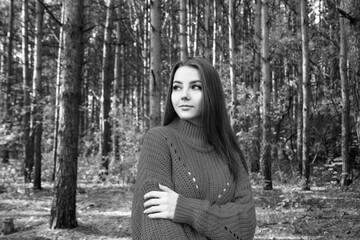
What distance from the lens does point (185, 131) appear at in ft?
6.19

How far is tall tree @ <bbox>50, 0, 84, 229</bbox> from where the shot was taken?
18.7ft

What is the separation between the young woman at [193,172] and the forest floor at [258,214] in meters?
3.86

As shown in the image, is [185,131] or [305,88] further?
[305,88]

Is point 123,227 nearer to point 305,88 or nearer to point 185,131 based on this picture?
point 185,131

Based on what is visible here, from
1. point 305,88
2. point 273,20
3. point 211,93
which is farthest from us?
point 273,20

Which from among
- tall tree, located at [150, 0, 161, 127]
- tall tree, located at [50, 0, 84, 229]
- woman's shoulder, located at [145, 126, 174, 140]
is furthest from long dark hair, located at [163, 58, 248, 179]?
tall tree, located at [150, 0, 161, 127]

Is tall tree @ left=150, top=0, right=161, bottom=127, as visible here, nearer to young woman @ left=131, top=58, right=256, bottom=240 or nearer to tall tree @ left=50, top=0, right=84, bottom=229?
tall tree @ left=50, top=0, right=84, bottom=229

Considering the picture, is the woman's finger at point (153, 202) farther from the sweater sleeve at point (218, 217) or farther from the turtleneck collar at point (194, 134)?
the turtleneck collar at point (194, 134)

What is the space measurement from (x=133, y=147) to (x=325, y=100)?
680 centimetres

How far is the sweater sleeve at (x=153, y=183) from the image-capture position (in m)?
1.60

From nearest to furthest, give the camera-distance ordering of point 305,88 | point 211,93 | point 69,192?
point 211,93, point 69,192, point 305,88

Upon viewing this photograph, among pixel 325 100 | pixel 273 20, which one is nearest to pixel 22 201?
pixel 325 100

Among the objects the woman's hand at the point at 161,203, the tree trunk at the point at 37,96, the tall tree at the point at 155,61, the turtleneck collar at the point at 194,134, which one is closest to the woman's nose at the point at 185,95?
the turtleneck collar at the point at 194,134

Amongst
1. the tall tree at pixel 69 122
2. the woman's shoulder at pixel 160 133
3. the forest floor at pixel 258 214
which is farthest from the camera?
the tall tree at pixel 69 122
